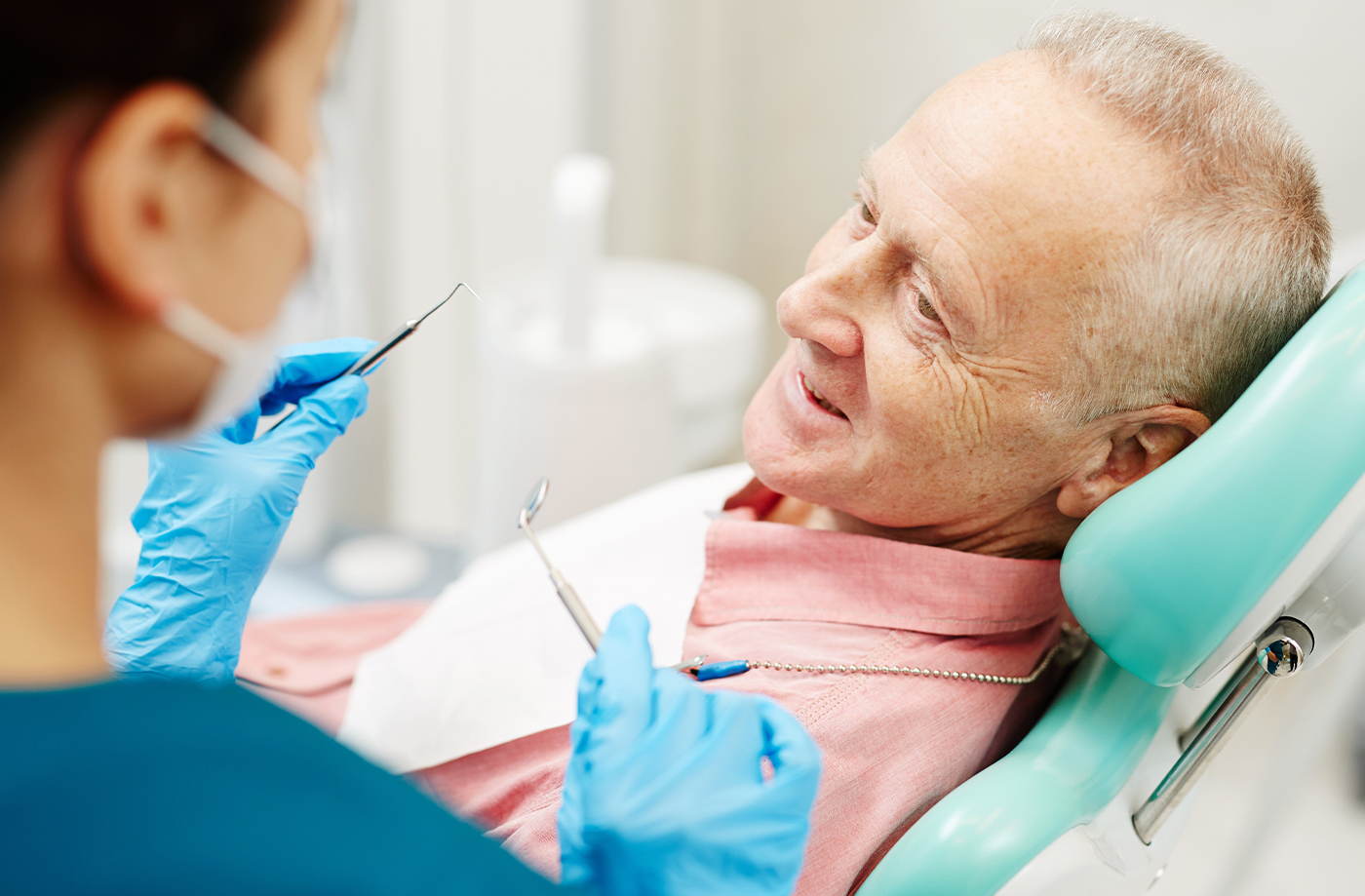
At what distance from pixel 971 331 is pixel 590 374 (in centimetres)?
85

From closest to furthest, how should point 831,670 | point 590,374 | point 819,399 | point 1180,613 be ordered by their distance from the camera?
point 1180,613 < point 831,670 < point 819,399 < point 590,374

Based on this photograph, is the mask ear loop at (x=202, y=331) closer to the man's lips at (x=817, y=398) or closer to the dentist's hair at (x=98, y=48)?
the dentist's hair at (x=98, y=48)

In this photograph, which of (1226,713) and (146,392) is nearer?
(146,392)

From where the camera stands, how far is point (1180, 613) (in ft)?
2.62

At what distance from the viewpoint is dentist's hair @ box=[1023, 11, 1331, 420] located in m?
0.82

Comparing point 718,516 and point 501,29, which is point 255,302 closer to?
point 718,516

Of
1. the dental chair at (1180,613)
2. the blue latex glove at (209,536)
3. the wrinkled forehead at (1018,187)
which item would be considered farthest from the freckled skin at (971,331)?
the blue latex glove at (209,536)

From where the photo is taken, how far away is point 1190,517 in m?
0.77

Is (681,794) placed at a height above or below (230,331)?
below

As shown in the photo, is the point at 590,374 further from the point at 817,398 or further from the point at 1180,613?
the point at 1180,613

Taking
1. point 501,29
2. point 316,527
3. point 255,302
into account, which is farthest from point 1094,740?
point 501,29

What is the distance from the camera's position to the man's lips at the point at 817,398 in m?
0.98

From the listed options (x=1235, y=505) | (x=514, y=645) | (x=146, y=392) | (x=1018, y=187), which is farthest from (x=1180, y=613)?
(x=146, y=392)

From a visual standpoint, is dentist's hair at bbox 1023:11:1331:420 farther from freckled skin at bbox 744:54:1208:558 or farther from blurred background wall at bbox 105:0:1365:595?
blurred background wall at bbox 105:0:1365:595
